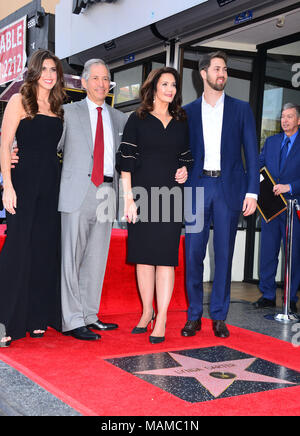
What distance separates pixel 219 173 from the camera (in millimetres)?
3164

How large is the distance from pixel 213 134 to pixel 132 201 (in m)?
0.67

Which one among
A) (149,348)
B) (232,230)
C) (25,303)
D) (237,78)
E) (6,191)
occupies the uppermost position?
(237,78)

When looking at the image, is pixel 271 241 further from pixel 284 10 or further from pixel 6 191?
pixel 6 191

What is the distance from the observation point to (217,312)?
325 centimetres

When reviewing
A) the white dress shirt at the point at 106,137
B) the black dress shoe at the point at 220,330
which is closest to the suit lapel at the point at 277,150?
the black dress shoe at the point at 220,330

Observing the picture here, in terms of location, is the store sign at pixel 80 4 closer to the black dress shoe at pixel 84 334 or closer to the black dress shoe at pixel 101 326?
the black dress shoe at pixel 101 326

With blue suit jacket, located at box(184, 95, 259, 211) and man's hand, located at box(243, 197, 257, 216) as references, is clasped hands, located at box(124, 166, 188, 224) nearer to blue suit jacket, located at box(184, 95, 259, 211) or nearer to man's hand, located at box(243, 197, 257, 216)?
blue suit jacket, located at box(184, 95, 259, 211)

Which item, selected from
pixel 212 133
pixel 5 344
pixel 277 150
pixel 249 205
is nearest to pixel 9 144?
pixel 5 344

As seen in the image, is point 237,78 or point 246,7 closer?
point 246,7

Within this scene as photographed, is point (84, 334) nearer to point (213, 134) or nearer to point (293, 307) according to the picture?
point (213, 134)

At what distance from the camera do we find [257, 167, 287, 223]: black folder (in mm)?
4375

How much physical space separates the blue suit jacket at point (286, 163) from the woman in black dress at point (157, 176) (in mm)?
1675
